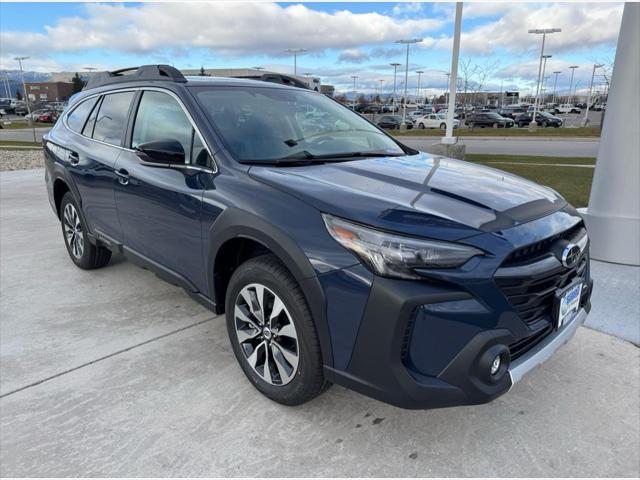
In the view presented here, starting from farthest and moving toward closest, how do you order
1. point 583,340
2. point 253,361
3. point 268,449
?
point 583,340, point 253,361, point 268,449

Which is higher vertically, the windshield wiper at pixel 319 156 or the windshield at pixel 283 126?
the windshield at pixel 283 126

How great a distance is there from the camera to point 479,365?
6.62 feet

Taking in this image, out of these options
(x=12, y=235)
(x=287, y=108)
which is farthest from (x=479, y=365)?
(x=12, y=235)

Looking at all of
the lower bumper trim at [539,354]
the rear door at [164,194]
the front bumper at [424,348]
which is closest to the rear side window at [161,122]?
the rear door at [164,194]

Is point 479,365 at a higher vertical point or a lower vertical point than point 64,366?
higher

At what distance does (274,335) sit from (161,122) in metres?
1.77

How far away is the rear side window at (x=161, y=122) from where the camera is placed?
10.2 ft

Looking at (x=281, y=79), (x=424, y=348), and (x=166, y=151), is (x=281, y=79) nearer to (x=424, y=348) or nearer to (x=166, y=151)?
(x=166, y=151)

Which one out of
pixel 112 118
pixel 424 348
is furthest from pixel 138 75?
pixel 424 348

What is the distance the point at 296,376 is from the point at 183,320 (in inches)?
61.4

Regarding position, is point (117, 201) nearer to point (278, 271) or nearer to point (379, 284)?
point (278, 271)

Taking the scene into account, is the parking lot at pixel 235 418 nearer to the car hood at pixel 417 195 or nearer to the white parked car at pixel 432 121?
the car hood at pixel 417 195

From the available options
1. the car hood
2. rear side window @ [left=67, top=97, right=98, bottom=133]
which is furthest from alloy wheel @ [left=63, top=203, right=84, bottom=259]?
the car hood

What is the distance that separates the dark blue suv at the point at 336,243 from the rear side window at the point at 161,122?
1 cm
